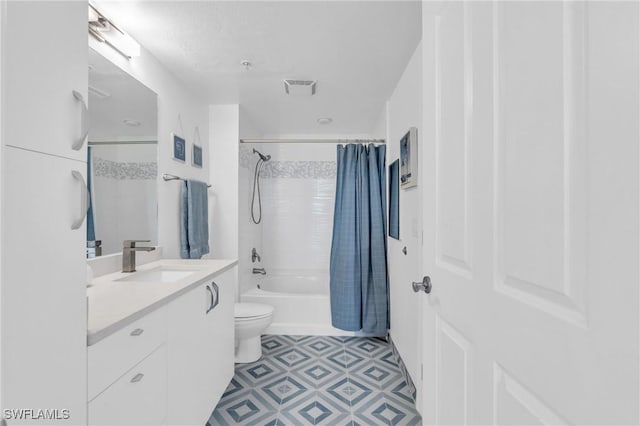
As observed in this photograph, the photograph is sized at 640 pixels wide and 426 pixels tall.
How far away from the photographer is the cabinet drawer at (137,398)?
93cm

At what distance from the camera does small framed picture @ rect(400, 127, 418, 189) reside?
200cm

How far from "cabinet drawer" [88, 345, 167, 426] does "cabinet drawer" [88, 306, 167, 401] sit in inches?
1.1

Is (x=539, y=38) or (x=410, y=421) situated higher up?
(x=539, y=38)

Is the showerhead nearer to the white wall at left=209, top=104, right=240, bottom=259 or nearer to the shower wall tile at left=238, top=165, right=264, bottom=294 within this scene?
the shower wall tile at left=238, top=165, right=264, bottom=294

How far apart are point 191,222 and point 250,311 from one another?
84cm

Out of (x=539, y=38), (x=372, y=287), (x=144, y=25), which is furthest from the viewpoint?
(x=372, y=287)

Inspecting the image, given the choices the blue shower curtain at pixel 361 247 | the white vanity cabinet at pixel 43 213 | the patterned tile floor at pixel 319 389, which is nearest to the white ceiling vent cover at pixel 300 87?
the blue shower curtain at pixel 361 247

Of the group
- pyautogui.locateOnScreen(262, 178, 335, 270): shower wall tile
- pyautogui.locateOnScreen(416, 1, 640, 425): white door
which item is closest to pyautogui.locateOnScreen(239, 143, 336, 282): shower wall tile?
pyautogui.locateOnScreen(262, 178, 335, 270): shower wall tile

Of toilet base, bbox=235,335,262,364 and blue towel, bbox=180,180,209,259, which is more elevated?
blue towel, bbox=180,180,209,259

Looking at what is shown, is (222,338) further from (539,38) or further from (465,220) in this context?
(539,38)

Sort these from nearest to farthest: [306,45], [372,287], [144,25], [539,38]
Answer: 1. [539,38]
2. [144,25]
3. [306,45]
4. [372,287]

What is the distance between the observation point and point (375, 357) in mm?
2693

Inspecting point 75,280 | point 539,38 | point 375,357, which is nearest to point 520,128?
point 539,38

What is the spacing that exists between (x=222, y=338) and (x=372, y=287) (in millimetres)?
1573
